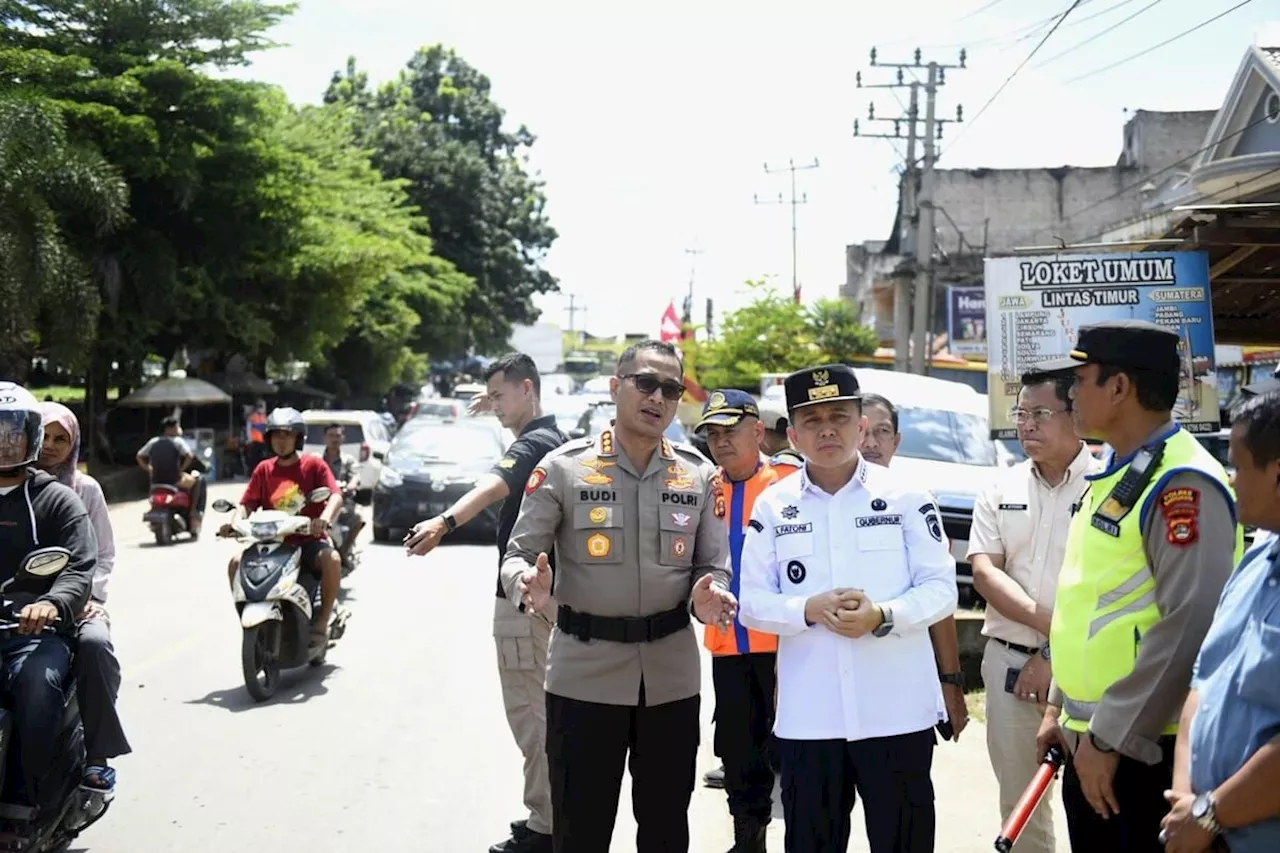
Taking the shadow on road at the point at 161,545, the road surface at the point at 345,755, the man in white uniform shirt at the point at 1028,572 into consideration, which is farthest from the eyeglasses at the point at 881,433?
the shadow on road at the point at 161,545

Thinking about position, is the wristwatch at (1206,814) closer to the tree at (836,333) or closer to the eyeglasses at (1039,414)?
the eyeglasses at (1039,414)

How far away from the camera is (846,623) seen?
3.50 metres

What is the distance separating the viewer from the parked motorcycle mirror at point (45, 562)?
447cm

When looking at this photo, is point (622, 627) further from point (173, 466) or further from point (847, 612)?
point (173, 466)

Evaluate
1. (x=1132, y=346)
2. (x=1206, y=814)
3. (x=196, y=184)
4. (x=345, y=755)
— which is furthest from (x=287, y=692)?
(x=196, y=184)

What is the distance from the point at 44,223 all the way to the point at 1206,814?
66.6ft

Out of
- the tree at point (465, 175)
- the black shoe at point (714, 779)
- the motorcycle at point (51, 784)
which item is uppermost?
the tree at point (465, 175)

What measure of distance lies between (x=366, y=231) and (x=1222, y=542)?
34.5m

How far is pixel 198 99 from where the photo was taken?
24.8m

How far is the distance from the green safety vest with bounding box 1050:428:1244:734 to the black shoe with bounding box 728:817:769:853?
2.10 meters

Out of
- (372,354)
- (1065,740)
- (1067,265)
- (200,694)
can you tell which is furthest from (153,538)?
(372,354)

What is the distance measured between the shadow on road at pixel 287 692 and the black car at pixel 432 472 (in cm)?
752

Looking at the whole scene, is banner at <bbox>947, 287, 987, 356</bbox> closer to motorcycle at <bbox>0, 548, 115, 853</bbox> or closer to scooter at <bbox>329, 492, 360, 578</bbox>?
scooter at <bbox>329, 492, 360, 578</bbox>

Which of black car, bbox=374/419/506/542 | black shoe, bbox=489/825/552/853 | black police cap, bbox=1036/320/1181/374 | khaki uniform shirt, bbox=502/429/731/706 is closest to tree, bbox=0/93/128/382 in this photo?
black car, bbox=374/419/506/542
